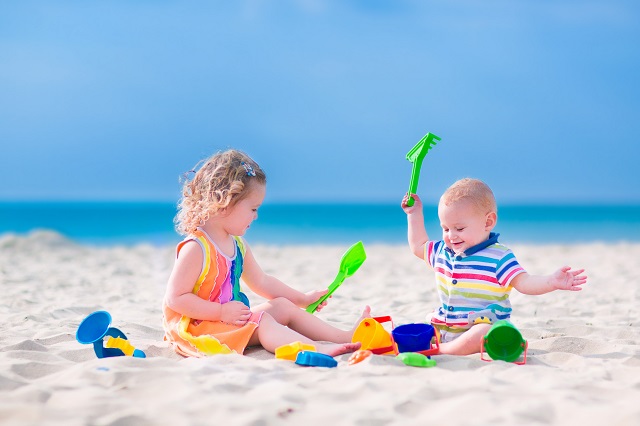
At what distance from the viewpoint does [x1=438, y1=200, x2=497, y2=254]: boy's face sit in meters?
3.35

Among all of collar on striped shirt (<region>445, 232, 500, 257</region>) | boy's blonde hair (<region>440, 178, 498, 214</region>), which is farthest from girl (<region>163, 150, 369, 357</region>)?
boy's blonde hair (<region>440, 178, 498, 214</region>)

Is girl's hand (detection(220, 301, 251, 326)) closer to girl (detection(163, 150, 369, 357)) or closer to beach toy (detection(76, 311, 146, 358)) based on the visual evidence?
girl (detection(163, 150, 369, 357))

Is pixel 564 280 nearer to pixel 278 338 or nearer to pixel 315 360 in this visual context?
pixel 315 360

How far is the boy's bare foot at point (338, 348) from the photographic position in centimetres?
325

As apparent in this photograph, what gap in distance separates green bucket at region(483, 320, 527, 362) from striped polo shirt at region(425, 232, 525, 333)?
0.21 metres

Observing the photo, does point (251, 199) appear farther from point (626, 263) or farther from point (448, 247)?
point (626, 263)

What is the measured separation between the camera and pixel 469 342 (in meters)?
3.22

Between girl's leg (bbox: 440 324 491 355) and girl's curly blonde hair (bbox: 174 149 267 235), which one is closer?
girl's leg (bbox: 440 324 491 355)

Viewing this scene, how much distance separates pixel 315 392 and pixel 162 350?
4.20 ft

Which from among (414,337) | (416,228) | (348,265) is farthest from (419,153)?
(414,337)

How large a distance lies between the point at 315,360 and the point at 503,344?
873 millimetres

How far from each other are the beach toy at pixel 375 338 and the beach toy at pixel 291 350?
30 centimetres

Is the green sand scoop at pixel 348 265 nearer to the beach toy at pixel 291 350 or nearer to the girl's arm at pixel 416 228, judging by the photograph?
the girl's arm at pixel 416 228

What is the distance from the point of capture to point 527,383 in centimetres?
264
